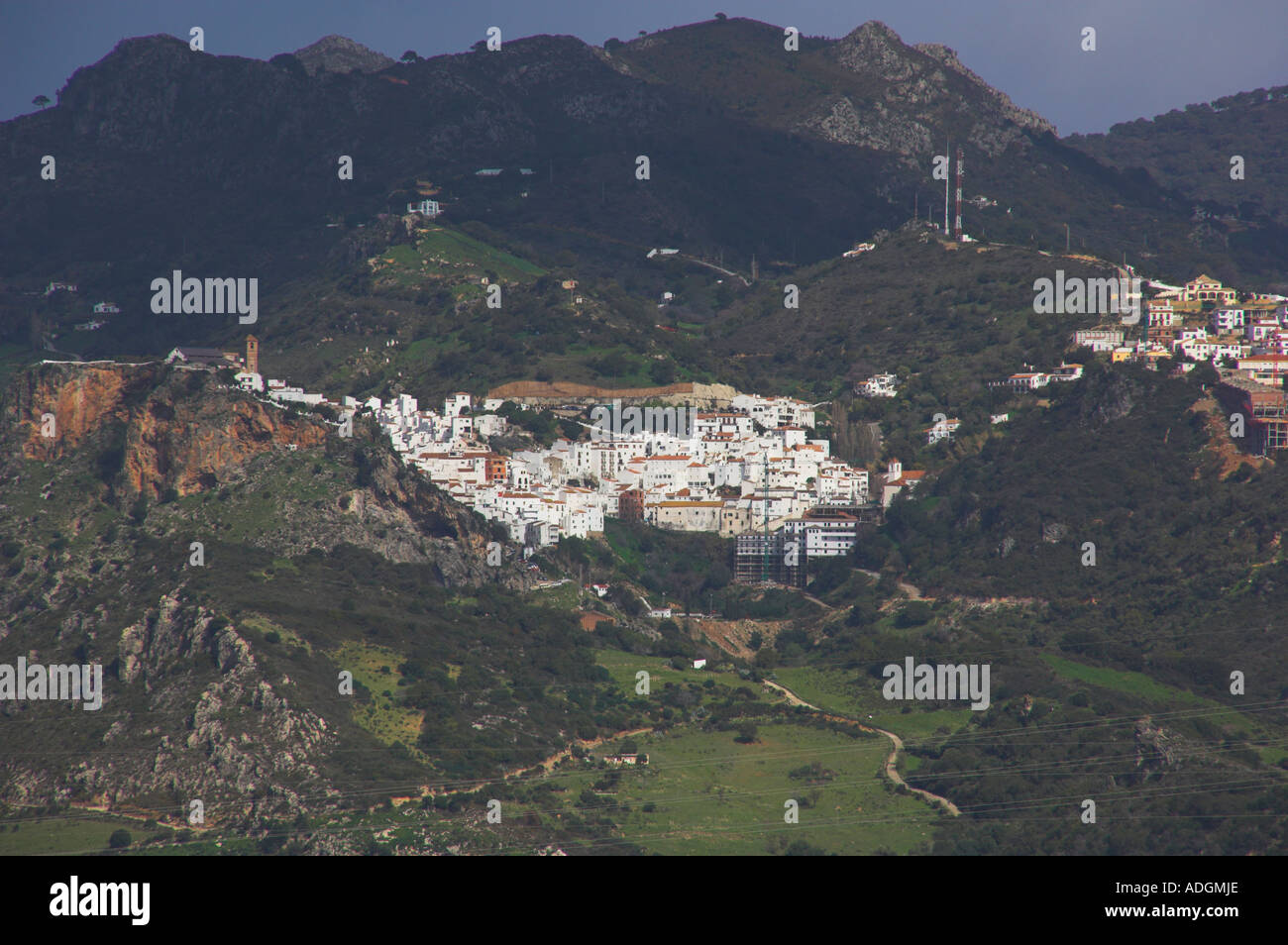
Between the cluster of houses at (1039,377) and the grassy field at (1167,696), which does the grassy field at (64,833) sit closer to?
the grassy field at (1167,696)

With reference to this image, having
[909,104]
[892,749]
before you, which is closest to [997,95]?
[909,104]

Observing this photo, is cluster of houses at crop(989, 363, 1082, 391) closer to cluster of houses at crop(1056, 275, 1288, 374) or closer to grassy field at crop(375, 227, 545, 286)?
cluster of houses at crop(1056, 275, 1288, 374)

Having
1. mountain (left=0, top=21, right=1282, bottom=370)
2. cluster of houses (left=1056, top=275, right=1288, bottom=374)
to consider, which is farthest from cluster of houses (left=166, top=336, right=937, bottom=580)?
mountain (left=0, top=21, right=1282, bottom=370)

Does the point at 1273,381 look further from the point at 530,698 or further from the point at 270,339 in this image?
the point at 270,339

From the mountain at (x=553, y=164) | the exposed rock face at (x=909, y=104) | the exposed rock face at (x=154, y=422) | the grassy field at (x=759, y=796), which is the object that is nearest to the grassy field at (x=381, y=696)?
the grassy field at (x=759, y=796)

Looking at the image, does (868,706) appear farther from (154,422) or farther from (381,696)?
(154,422)
